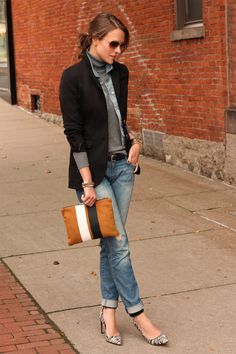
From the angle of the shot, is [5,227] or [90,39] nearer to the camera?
[90,39]

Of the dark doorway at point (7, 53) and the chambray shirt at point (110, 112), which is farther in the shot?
the dark doorway at point (7, 53)

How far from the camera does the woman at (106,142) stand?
455 cm

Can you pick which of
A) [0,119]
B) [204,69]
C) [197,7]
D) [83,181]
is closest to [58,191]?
[204,69]

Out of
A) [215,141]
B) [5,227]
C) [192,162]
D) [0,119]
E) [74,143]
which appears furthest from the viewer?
[0,119]

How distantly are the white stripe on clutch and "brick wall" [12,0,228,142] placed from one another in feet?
17.8

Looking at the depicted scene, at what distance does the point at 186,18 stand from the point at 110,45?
6.44 meters

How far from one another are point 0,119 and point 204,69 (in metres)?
8.96

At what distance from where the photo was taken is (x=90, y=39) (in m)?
4.61

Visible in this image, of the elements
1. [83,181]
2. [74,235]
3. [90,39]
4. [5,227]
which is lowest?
[5,227]

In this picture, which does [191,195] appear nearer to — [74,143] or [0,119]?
[74,143]

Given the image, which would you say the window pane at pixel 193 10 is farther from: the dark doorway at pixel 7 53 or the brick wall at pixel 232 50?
the dark doorway at pixel 7 53

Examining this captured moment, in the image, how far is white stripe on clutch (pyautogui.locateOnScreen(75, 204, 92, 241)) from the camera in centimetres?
454

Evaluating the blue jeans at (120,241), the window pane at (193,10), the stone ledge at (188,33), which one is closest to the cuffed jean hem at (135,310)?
the blue jeans at (120,241)

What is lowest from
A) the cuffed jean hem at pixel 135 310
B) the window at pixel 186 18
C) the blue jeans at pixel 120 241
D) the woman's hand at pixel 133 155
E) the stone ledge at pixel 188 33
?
the cuffed jean hem at pixel 135 310
